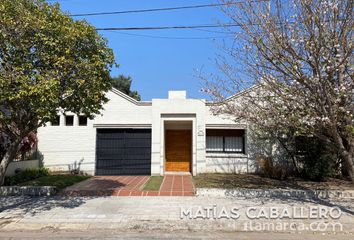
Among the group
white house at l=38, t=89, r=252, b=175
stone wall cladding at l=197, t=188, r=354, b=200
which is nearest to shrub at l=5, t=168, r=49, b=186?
white house at l=38, t=89, r=252, b=175

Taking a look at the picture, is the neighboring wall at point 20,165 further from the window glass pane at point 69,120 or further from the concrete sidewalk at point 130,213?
the concrete sidewalk at point 130,213

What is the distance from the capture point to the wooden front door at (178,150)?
17078mm

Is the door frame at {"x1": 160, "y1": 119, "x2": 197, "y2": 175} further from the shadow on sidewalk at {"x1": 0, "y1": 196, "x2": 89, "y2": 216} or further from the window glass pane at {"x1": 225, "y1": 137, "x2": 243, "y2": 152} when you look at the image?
the shadow on sidewalk at {"x1": 0, "y1": 196, "x2": 89, "y2": 216}

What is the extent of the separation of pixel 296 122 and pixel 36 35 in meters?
6.41

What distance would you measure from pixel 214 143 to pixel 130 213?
8.85 metres

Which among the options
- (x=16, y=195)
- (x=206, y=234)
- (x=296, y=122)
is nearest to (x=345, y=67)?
(x=296, y=122)

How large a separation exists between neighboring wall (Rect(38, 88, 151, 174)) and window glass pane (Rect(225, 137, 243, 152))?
13.2 feet

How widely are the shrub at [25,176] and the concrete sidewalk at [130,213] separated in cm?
234

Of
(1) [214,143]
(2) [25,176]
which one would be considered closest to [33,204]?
(2) [25,176]

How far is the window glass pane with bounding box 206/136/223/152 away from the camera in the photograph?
Result: 54.5 feet

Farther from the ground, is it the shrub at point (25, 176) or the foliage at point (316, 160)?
the foliage at point (316, 160)

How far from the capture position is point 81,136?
16562 mm

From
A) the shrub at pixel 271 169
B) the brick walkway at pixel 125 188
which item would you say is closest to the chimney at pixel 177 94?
the brick walkway at pixel 125 188

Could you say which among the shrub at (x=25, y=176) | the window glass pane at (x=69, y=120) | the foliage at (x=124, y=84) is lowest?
the shrub at (x=25, y=176)
